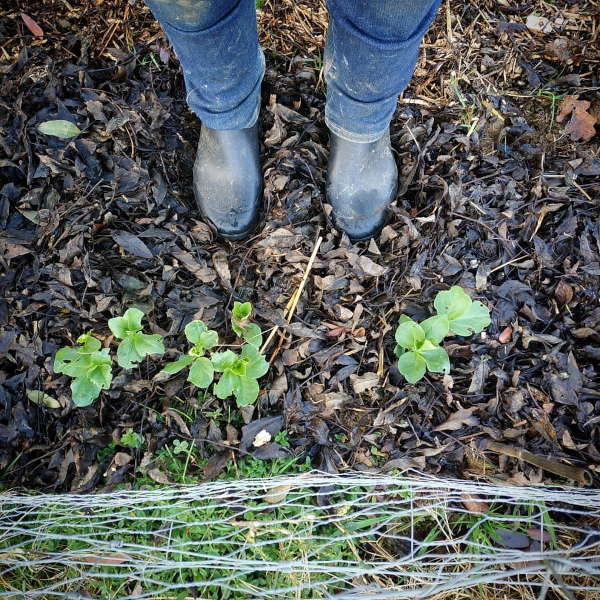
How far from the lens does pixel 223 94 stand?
116 centimetres

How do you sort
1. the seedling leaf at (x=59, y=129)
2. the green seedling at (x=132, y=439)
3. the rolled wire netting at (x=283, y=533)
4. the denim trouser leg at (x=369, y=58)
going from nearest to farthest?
the denim trouser leg at (x=369, y=58) → the rolled wire netting at (x=283, y=533) → the green seedling at (x=132, y=439) → the seedling leaf at (x=59, y=129)

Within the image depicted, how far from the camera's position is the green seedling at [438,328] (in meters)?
1.26

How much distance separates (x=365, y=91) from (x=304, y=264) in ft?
1.61

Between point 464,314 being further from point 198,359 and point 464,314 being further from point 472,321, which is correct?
point 198,359

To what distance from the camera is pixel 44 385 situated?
1336 millimetres

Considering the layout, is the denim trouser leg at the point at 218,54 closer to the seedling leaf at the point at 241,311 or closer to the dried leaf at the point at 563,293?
the seedling leaf at the point at 241,311

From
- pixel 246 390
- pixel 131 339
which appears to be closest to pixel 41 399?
pixel 131 339

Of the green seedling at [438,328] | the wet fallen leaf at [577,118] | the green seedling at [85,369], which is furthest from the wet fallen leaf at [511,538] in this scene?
the wet fallen leaf at [577,118]

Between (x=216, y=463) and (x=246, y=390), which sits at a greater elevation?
(x=246, y=390)

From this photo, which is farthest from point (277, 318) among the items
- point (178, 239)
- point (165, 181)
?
point (165, 181)

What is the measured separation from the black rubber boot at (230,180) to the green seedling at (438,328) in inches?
20.5

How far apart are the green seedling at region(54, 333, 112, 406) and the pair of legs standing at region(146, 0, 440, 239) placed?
0.46 meters

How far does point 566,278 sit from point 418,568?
0.83 m

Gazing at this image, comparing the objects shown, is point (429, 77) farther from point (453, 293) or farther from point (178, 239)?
point (178, 239)
